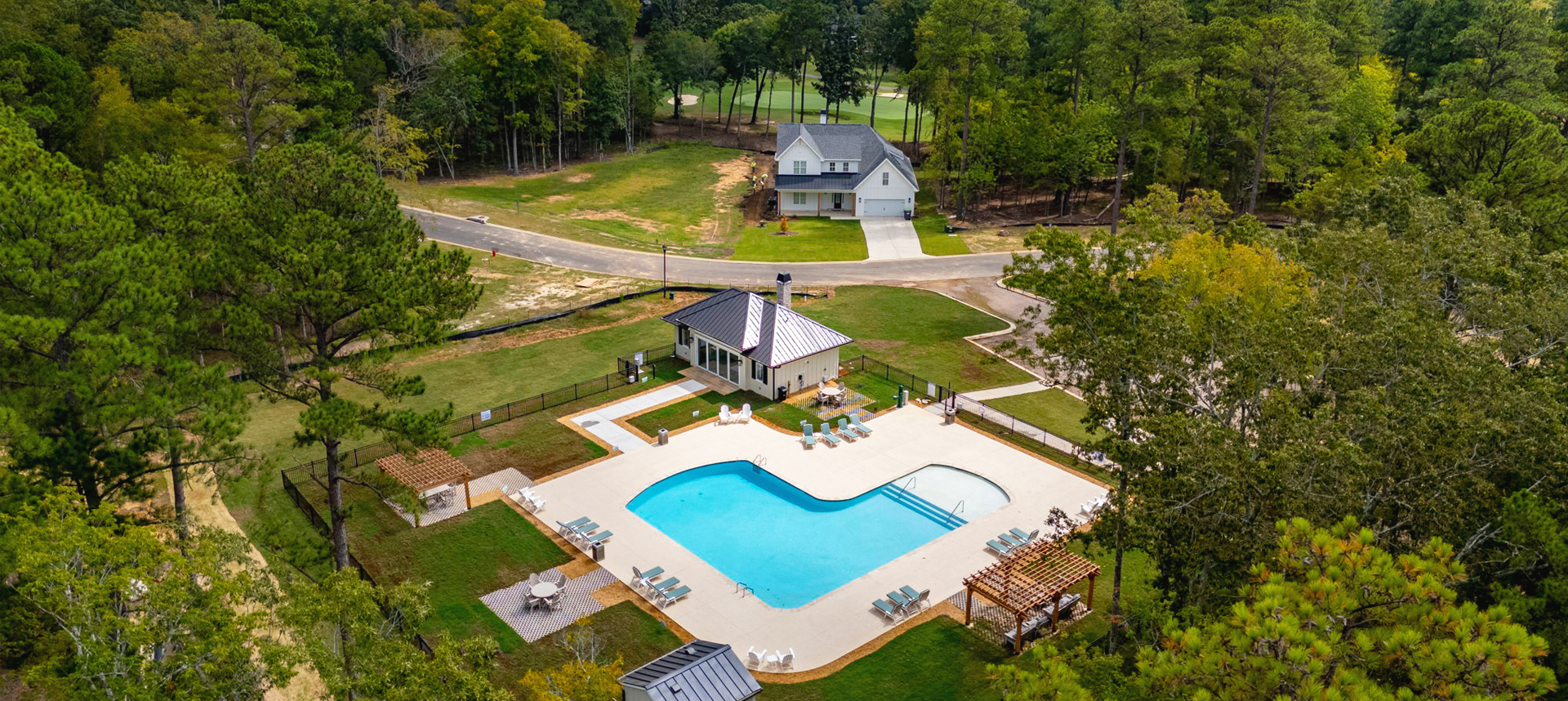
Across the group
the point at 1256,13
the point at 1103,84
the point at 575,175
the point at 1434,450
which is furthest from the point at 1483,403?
the point at 575,175

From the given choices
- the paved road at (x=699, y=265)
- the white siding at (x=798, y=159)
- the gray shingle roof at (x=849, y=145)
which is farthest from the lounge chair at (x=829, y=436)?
the white siding at (x=798, y=159)

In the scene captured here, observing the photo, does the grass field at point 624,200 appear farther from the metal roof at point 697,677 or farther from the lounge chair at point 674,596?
the metal roof at point 697,677

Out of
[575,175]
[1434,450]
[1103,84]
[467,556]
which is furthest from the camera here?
[575,175]

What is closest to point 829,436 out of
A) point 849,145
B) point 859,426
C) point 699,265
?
point 859,426

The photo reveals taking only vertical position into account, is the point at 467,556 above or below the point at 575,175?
below

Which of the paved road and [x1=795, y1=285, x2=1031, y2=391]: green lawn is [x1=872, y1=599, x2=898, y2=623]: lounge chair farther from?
the paved road

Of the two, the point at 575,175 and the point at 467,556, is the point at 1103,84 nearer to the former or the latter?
the point at 575,175

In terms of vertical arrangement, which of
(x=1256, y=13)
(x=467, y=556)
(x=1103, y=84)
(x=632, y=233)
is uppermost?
(x=1256, y=13)

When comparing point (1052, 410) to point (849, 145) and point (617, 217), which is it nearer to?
point (849, 145)
